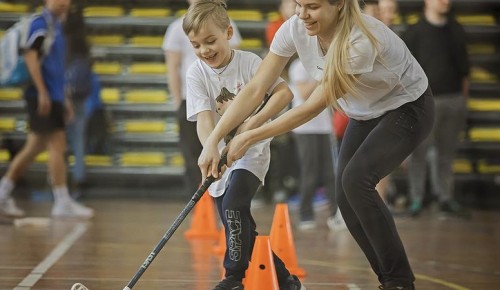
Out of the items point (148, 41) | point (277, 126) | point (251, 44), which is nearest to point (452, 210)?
point (251, 44)

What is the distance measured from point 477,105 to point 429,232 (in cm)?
330

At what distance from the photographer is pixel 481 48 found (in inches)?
450

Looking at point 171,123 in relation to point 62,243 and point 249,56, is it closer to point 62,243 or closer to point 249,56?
point 62,243

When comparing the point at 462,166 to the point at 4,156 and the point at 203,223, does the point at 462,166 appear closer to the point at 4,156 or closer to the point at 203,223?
the point at 203,223

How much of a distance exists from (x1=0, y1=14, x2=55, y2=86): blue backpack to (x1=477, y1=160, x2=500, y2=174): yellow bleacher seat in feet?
15.8

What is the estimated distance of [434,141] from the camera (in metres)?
9.95

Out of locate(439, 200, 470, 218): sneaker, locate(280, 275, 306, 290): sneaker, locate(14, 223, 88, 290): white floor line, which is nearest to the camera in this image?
locate(280, 275, 306, 290): sneaker

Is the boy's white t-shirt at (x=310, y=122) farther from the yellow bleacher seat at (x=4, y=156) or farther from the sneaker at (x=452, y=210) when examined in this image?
the yellow bleacher seat at (x=4, y=156)

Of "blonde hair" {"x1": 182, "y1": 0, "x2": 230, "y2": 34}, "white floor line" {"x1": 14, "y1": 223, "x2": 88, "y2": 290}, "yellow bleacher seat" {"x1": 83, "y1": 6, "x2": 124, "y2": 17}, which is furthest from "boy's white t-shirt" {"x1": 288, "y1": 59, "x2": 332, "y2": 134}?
"blonde hair" {"x1": 182, "y1": 0, "x2": 230, "y2": 34}

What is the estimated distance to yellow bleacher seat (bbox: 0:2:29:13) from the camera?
11344 mm

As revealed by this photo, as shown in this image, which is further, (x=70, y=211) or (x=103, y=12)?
(x=103, y=12)

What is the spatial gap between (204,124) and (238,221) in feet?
1.51

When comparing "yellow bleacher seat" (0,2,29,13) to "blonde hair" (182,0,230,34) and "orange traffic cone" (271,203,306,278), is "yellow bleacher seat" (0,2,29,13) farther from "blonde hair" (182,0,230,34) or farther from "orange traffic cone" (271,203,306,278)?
"blonde hair" (182,0,230,34)

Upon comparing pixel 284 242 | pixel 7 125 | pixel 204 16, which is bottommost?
pixel 7 125
